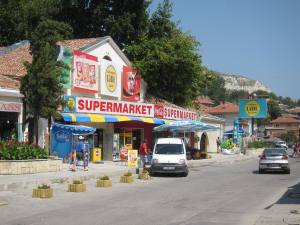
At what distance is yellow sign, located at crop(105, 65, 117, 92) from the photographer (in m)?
36.9

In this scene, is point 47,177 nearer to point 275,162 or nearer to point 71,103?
point 71,103

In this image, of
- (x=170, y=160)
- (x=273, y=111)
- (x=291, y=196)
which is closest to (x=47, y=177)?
(x=170, y=160)

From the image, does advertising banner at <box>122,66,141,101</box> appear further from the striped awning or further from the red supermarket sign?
the striped awning

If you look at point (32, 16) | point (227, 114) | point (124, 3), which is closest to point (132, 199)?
point (32, 16)

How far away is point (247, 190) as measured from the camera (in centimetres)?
1934

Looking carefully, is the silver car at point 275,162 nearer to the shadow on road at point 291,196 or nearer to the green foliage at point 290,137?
the shadow on road at point 291,196

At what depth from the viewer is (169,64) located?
46.0m

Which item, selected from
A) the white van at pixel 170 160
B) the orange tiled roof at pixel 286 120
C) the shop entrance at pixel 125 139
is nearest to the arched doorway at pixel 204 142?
the shop entrance at pixel 125 139

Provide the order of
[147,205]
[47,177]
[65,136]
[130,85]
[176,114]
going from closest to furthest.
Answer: [147,205] → [47,177] → [65,136] → [130,85] → [176,114]

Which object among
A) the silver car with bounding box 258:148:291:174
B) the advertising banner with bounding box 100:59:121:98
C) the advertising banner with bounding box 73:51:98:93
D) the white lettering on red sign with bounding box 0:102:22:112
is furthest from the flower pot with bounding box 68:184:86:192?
the advertising banner with bounding box 100:59:121:98

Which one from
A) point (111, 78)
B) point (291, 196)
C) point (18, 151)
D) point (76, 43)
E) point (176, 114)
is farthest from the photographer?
point (176, 114)

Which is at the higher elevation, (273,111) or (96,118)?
(273,111)

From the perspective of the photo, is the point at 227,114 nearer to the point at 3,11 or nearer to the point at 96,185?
the point at 3,11

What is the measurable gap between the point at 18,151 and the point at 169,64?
80.4ft
